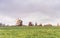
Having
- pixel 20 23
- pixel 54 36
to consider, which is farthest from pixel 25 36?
pixel 20 23

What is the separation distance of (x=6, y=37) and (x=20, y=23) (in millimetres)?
37226

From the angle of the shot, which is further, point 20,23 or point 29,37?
point 20,23

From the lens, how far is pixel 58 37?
3425 cm

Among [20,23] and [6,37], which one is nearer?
[6,37]

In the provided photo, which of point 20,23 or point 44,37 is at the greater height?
point 20,23

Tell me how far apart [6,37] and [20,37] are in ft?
8.63

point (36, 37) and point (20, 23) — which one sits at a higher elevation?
point (20, 23)

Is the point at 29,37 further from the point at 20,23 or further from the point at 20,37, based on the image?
the point at 20,23

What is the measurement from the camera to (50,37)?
113 ft

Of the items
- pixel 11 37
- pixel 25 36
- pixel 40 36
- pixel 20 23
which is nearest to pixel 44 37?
pixel 40 36

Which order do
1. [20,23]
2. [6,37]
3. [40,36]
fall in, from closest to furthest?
[6,37], [40,36], [20,23]

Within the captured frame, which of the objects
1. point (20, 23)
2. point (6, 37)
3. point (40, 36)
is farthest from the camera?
point (20, 23)

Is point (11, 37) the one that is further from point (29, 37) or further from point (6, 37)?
point (29, 37)

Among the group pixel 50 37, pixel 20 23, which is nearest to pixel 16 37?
pixel 50 37
